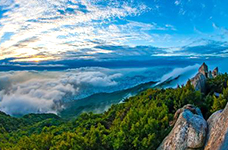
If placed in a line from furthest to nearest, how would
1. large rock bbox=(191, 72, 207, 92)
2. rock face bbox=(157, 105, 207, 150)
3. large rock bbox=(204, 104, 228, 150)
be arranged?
1. large rock bbox=(191, 72, 207, 92)
2. rock face bbox=(157, 105, 207, 150)
3. large rock bbox=(204, 104, 228, 150)

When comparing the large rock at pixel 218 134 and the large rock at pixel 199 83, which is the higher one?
the large rock at pixel 199 83

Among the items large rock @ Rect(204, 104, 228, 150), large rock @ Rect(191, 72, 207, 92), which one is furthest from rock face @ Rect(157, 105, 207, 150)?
large rock @ Rect(191, 72, 207, 92)

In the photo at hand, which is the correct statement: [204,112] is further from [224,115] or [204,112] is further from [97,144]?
[97,144]

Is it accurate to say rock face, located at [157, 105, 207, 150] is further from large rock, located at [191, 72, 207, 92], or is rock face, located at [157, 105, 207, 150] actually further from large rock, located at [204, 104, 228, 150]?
large rock, located at [191, 72, 207, 92]

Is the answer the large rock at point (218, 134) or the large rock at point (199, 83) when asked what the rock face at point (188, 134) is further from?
the large rock at point (199, 83)

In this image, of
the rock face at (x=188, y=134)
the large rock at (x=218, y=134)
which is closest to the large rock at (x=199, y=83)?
the rock face at (x=188, y=134)

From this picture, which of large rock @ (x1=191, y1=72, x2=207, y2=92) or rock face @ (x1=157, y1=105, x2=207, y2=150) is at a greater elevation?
large rock @ (x1=191, y1=72, x2=207, y2=92)

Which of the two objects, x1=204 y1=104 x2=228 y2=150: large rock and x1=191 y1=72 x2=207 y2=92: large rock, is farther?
x1=191 y1=72 x2=207 y2=92: large rock

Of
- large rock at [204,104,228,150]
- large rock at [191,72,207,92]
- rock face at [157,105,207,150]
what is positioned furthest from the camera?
large rock at [191,72,207,92]

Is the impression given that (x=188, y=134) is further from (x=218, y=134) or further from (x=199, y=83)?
(x=199, y=83)
